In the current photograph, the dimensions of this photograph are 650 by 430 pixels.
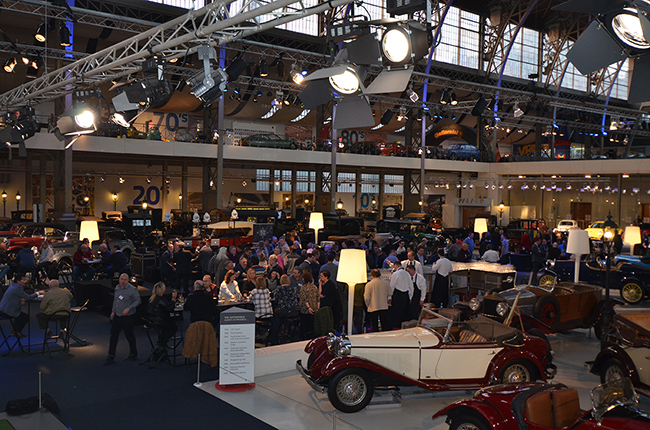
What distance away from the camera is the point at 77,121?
12273 mm

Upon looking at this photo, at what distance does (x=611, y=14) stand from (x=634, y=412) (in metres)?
3.13

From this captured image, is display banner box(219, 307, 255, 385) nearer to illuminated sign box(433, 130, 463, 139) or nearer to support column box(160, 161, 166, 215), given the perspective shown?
support column box(160, 161, 166, 215)

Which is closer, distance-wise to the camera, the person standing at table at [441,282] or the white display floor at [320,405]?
the white display floor at [320,405]

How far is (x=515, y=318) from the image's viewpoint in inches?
359

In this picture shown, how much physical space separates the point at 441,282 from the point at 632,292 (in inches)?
205

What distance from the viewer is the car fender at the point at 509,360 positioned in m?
7.18

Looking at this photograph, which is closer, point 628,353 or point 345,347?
point 345,347

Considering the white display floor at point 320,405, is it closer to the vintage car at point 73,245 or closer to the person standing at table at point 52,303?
the person standing at table at point 52,303

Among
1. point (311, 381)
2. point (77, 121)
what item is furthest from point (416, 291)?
point (77, 121)

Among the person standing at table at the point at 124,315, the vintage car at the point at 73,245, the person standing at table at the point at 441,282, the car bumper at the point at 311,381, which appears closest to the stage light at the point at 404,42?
the car bumper at the point at 311,381

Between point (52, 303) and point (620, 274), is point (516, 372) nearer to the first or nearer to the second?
point (52, 303)

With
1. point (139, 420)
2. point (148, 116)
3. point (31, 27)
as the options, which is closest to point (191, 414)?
point (139, 420)

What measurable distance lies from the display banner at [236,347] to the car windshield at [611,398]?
4427 millimetres

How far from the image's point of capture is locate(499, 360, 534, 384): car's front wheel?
7.30m
